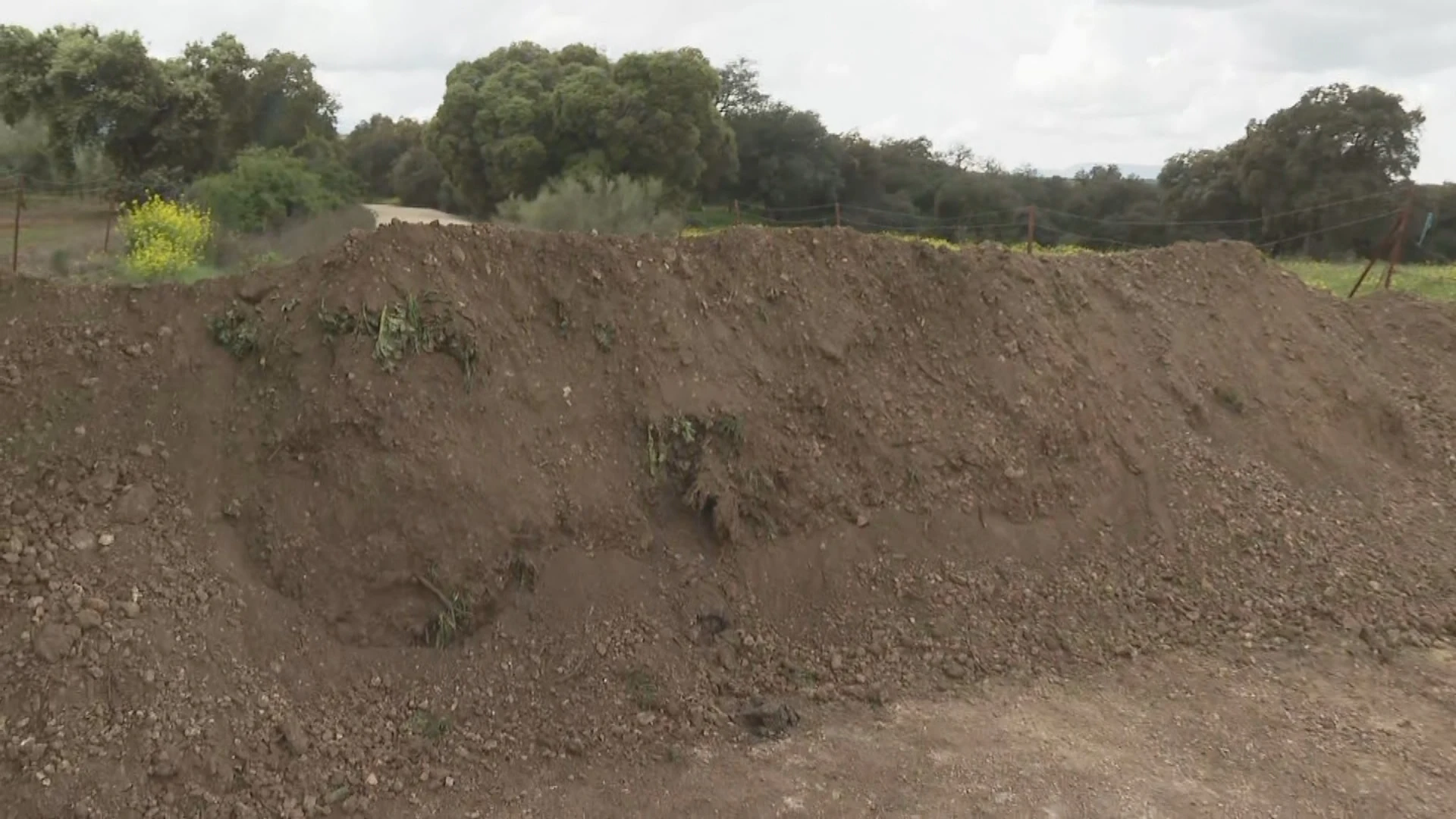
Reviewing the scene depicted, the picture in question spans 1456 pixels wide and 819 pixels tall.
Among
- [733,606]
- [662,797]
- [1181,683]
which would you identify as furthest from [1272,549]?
[662,797]

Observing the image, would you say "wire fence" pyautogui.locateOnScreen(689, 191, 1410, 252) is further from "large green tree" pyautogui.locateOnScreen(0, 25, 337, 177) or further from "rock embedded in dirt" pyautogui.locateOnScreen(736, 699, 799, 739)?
"rock embedded in dirt" pyautogui.locateOnScreen(736, 699, 799, 739)

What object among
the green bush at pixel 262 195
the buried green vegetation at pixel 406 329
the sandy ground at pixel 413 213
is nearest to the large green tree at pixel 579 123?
the sandy ground at pixel 413 213

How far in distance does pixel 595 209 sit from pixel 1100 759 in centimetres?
1411

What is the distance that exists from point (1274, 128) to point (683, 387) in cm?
2821

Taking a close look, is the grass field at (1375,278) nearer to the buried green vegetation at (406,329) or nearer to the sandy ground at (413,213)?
the sandy ground at (413,213)

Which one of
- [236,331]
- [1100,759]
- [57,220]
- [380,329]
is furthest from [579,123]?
[1100,759]

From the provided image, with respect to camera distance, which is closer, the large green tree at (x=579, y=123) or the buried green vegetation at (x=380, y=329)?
the buried green vegetation at (x=380, y=329)

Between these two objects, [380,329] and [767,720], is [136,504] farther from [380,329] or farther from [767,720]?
[767,720]

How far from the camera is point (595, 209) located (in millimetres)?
17250

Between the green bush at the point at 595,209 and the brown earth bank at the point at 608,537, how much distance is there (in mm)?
10019

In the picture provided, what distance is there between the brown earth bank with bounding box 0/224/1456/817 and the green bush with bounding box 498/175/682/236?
1002 cm

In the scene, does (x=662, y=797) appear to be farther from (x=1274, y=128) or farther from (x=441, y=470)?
(x=1274, y=128)

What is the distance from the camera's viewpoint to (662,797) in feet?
14.6

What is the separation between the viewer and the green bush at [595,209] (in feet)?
55.2
